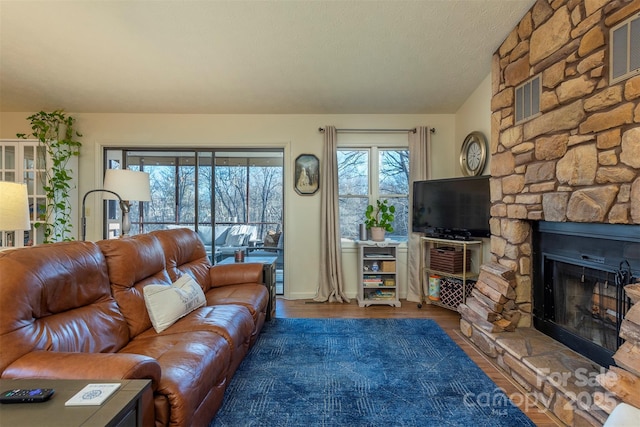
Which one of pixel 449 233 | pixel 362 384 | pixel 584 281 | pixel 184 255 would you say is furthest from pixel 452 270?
pixel 184 255

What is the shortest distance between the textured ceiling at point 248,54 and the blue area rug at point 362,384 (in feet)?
8.81

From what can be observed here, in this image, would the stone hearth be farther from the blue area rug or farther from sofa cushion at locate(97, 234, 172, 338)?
sofa cushion at locate(97, 234, 172, 338)

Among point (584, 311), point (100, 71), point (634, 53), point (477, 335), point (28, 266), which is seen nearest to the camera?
point (28, 266)

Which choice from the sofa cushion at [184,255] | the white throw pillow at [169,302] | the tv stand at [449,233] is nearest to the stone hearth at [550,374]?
the tv stand at [449,233]

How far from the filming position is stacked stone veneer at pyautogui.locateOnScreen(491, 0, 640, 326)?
167 centimetres

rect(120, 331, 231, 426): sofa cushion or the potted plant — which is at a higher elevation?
the potted plant

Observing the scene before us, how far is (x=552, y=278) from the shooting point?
238cm

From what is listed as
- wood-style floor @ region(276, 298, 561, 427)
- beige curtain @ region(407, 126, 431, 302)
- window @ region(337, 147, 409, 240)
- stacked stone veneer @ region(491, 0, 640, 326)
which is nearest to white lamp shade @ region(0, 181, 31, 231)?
wood-style floor @ region(276, 298, 561, 427)

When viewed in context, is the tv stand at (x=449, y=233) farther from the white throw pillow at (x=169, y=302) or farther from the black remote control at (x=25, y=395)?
the black remote control at (x=25, y=395)

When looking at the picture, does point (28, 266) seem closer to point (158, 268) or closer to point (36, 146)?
point (158, 268)

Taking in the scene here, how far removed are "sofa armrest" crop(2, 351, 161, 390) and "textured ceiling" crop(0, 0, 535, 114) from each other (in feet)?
8.19

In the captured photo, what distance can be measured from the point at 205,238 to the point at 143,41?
2.50 meters

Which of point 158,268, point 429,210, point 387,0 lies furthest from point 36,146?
point 429,210

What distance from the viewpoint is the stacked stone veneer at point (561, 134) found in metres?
1.67
